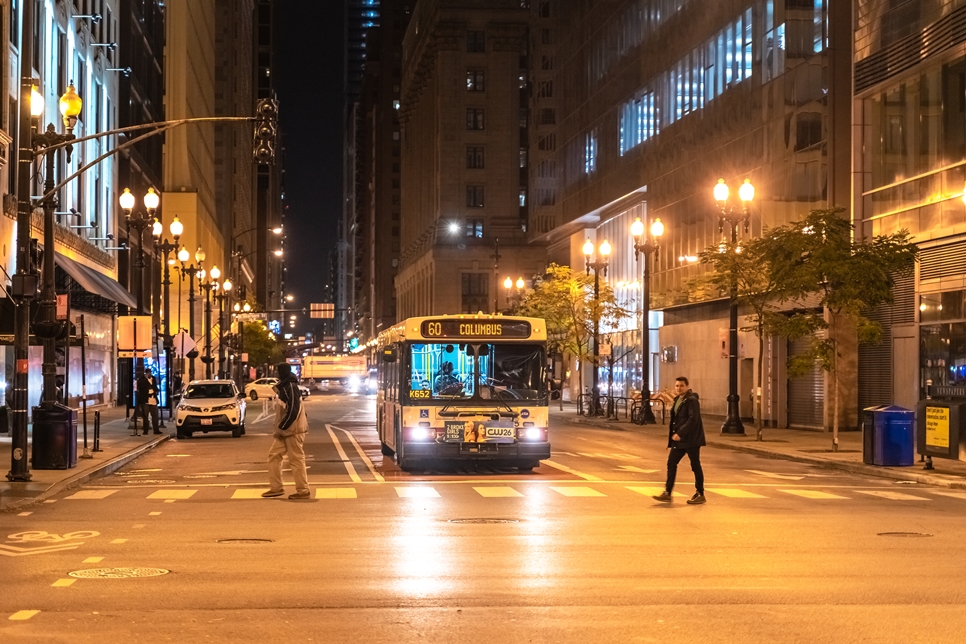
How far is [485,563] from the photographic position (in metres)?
12.8

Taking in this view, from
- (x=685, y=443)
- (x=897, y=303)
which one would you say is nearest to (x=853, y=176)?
(x=897, y=303)

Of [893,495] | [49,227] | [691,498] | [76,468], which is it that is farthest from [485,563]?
[76,468]

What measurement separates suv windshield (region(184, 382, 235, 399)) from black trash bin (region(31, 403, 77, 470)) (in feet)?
55.9

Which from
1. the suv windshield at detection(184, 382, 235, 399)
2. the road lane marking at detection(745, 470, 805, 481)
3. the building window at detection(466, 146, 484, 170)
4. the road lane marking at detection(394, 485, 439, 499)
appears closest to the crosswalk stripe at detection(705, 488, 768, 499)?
the road lane marking at detection(745, 470, 805, 481)

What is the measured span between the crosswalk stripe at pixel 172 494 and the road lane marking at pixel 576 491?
5.57m

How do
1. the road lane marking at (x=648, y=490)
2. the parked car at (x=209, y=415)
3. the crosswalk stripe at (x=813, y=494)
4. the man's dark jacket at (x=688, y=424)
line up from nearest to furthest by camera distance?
the man's dark jacket at (x=688, y=424), the crosswalk stripe at (x=813, y=494), the road lane marking at (x=648, y=490), the parked car at (x=209, y=415)

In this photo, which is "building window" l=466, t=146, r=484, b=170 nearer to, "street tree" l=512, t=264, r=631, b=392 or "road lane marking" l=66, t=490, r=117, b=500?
"street tree" l=512, t=264, r=631, b=392

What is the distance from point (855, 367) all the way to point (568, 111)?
42427 mm

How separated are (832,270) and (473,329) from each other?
11.1 metres

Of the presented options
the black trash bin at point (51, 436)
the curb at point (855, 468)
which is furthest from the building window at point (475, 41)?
the black trash bin at point (51, 436)

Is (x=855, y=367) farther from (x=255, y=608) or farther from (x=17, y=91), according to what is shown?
(x=255, y=608)

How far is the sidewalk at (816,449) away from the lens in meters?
24.8

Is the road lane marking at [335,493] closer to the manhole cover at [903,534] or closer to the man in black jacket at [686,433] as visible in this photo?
the man in black jacket at [686,433]

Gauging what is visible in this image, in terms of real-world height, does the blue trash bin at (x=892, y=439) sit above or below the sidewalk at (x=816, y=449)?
above
